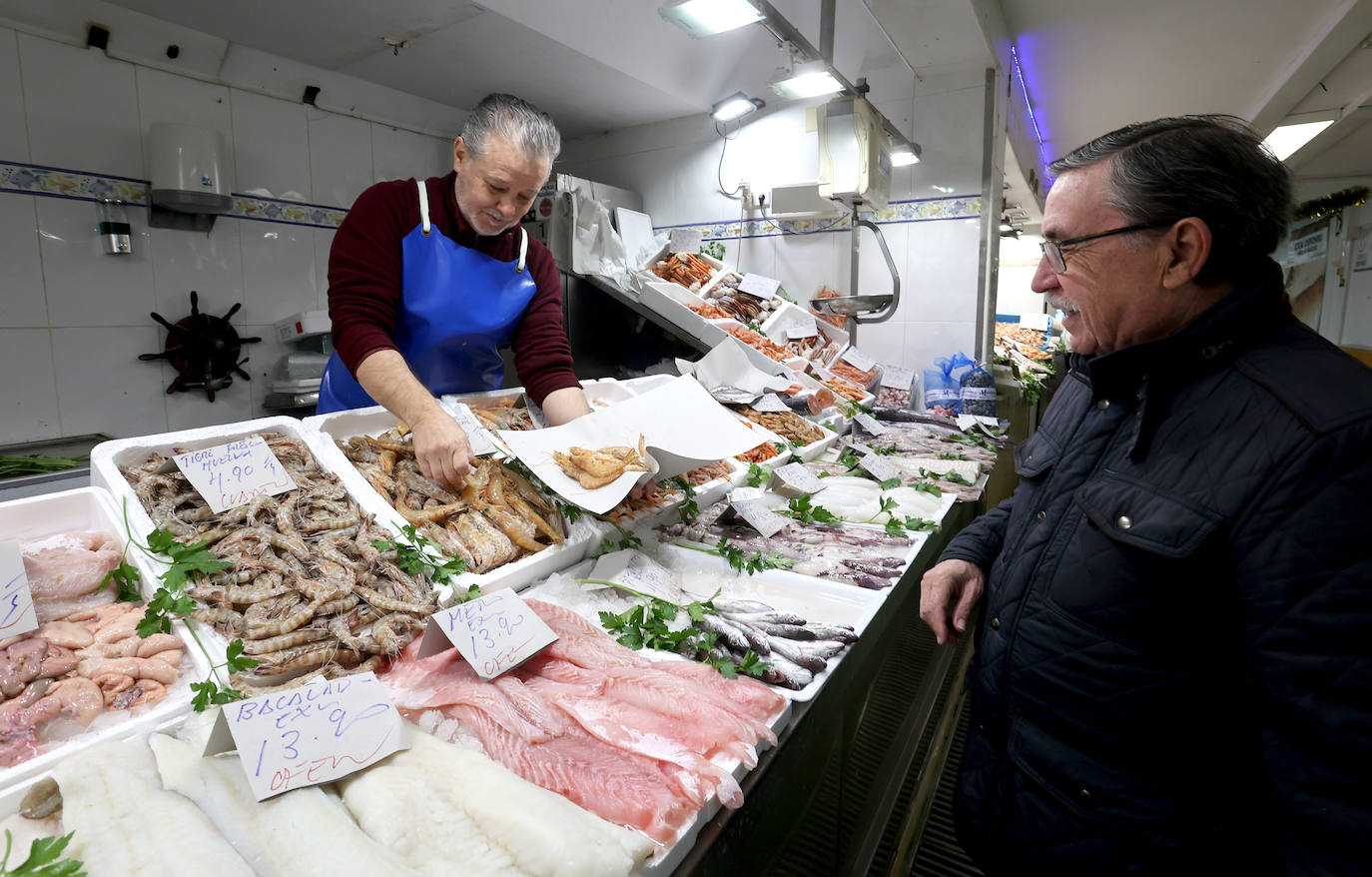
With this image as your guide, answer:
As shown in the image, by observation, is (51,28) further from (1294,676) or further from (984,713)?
(1294,676)

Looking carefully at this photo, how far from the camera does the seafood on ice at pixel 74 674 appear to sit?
113cm

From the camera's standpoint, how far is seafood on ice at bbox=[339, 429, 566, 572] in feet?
6.21

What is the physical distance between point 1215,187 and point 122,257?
6.15 m

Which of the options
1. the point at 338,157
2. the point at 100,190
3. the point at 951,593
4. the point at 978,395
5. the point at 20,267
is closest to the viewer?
the point at 951,593

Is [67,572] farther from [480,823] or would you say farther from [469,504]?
[480,823]

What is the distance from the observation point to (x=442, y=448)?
6.58 feet

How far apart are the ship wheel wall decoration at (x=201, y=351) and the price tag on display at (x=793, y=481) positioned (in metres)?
4.62

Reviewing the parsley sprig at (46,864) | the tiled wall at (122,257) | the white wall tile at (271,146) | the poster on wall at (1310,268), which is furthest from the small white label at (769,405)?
the poster on wall at (1310,268)

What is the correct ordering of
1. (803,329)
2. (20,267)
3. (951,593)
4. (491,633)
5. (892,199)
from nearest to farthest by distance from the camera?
(491,633)
(951,593)
(20,267)
(803,329)
(892,199)

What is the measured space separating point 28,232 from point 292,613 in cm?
491

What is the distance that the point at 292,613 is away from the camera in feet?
4.66

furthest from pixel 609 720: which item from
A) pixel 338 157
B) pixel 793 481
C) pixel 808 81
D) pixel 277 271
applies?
pixel 338 157

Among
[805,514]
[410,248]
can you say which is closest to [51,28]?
[410,248]

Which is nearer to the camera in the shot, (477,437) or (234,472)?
(234,472)
